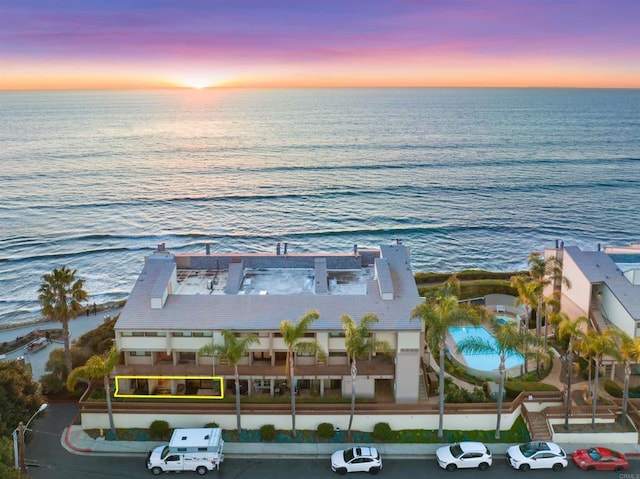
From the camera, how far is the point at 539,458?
34375 millimetres

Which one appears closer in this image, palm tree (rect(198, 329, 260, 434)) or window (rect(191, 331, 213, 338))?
palm tree (rect(198, 329, 260, 434))

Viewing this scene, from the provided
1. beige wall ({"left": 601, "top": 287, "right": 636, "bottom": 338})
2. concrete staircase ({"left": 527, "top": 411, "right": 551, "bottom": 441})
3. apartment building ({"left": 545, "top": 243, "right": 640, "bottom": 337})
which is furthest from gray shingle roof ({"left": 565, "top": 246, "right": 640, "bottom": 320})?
concrete staircase ({"left": 527, "top": 411, "right": 551, "bottom": 441})

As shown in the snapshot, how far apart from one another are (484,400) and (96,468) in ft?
81.4

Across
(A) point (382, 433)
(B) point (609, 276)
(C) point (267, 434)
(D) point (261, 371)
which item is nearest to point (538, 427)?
(A) point (382, 433)

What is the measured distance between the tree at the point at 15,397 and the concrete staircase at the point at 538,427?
102 feet

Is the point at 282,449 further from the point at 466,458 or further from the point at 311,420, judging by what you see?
the point at 466,458

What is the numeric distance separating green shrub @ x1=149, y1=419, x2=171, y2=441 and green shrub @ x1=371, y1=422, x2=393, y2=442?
42.8ft

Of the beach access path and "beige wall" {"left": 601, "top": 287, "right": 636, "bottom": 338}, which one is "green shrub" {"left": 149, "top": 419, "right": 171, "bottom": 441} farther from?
"beige wall" {"left": 601, "top": 287, "right": 636, "bottom": 338}

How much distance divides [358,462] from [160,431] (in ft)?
42.0

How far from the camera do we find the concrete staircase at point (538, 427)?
37.8m

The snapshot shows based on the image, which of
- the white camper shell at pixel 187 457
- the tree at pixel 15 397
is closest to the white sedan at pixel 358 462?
the white camper shell at pixel 187 457

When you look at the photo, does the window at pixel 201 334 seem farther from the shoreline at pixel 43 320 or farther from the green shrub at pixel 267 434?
the shoreline at pixel 43 320

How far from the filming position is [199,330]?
40.3 meters

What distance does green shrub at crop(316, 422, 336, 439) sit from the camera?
37875 mm
